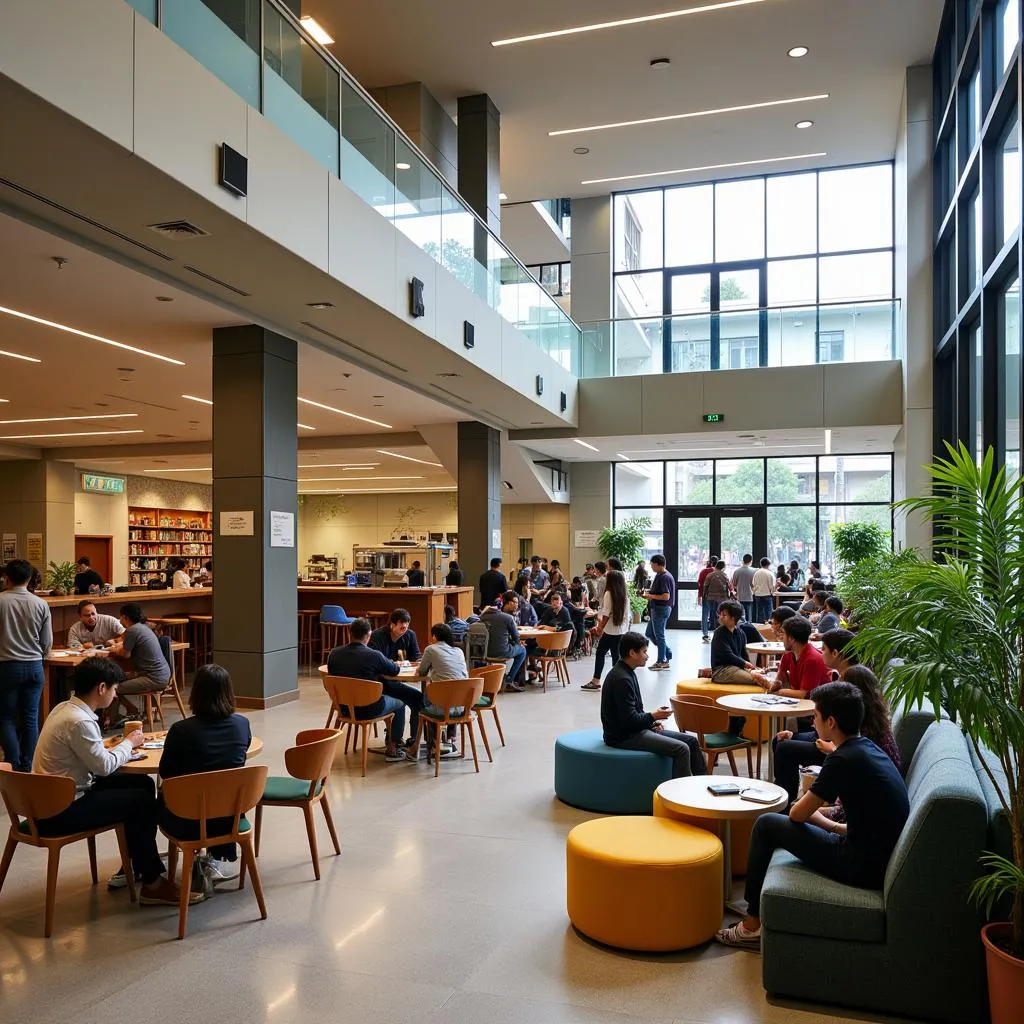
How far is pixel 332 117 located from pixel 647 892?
Answer: 6.27 metres

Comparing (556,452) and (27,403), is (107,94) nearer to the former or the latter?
(27,403)

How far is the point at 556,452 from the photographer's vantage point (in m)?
18.1

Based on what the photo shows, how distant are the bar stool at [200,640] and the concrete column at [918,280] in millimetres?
9339

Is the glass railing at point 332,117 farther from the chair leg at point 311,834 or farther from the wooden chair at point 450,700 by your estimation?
the chair leg at point 311,834

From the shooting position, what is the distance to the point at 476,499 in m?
15.1

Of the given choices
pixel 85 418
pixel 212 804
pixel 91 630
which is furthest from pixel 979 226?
pixel 85 418

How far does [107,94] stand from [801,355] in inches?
460

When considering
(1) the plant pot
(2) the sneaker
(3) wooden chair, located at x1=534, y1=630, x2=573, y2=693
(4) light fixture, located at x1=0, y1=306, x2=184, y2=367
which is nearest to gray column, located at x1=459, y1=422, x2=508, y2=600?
(3) wooden chair, located at x1=534, y1=630, x2=573, y2=693

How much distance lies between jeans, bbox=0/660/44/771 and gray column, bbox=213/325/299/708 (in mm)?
2466

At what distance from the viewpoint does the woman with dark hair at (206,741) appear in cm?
410

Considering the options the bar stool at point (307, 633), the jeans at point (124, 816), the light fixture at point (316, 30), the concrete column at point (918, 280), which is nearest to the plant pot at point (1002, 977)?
the jeans at point (124, 816)

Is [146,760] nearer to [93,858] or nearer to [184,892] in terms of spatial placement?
[93,858]

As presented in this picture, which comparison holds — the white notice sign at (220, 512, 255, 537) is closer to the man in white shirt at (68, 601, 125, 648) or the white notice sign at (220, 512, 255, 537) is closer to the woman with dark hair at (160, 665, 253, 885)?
the man in white shirt at (68, 601, 125, 648)

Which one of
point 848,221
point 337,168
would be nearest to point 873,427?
point 848,221
